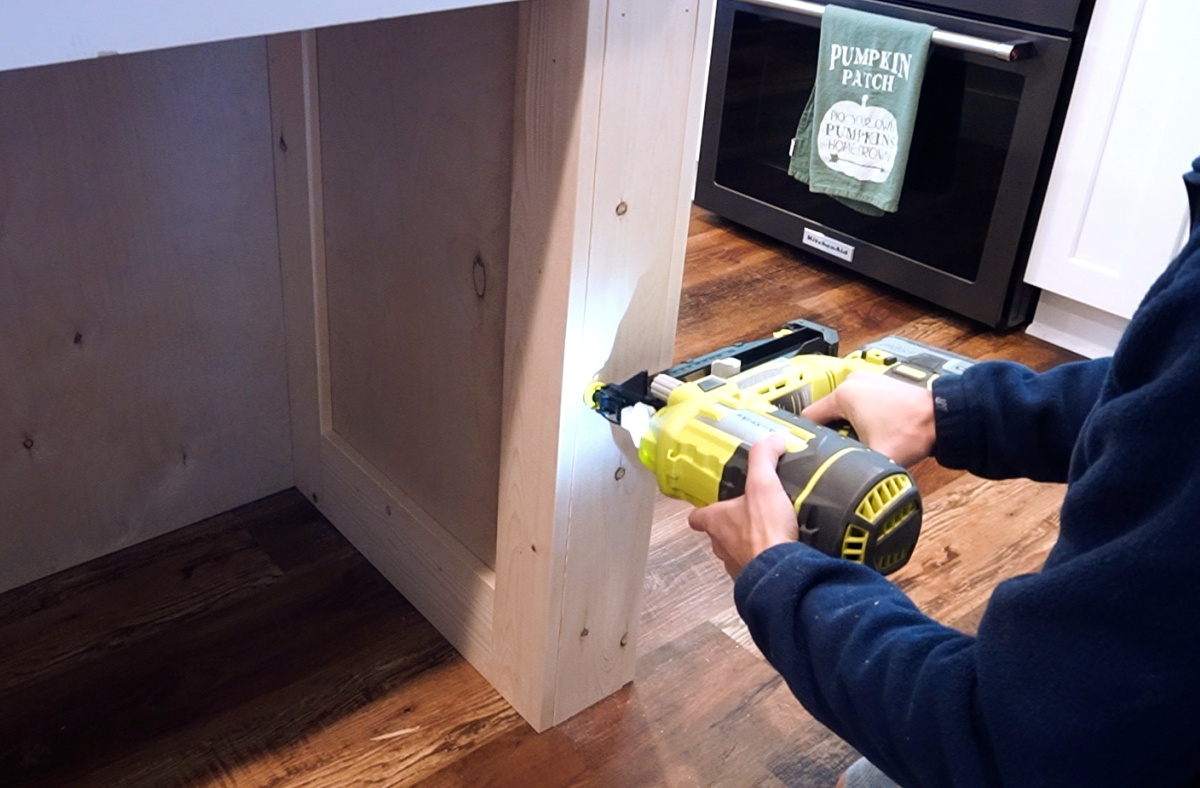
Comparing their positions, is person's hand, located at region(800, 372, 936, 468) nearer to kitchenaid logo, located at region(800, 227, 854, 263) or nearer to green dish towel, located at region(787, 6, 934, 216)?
A: green dish towel, located at region(787, 6, 934, 216)

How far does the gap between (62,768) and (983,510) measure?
1.15 meters

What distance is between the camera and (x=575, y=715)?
113 cm

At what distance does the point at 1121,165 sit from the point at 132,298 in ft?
4.71

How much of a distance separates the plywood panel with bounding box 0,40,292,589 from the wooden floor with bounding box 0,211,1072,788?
0.26 feet

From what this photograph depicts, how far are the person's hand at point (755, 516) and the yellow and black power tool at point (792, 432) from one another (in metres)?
0.01

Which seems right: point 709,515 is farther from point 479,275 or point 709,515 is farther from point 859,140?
point 859,140

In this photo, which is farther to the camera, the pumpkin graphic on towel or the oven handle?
the pumpkin graphic on towel

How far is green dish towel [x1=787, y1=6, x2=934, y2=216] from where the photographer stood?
180 centimetres

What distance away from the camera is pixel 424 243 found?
1.08 m

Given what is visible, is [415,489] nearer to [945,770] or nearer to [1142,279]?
[945,770]

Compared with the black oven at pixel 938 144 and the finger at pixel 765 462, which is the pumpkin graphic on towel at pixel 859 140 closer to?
the black oven at pixel 938 144

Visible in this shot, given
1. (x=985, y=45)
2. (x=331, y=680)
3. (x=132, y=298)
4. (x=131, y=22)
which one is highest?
(x=131, y=22)

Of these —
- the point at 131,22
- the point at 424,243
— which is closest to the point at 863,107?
the point at 424,243

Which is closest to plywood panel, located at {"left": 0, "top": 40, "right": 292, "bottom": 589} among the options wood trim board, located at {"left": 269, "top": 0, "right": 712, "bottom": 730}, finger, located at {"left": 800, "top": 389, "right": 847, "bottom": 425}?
wood trim board, located at {"left": 269, "top": 0, "right": 712, "bottom": 730}
